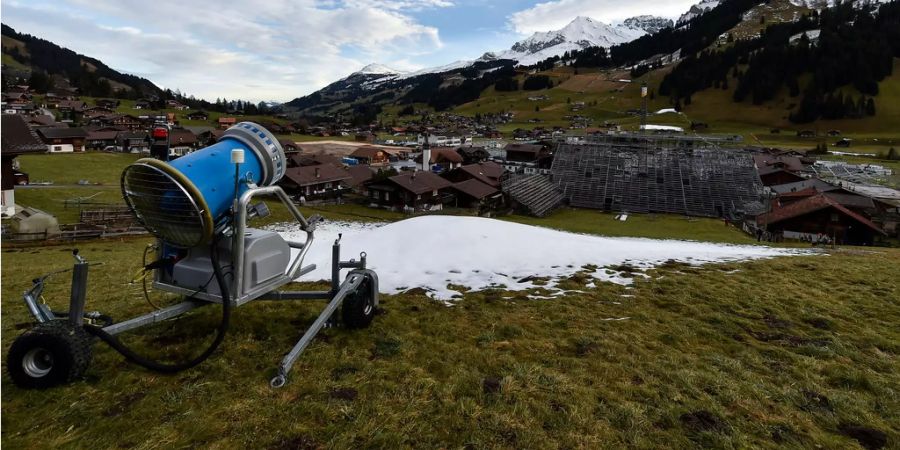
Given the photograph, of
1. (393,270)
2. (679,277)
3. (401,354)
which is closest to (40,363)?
(401,354)

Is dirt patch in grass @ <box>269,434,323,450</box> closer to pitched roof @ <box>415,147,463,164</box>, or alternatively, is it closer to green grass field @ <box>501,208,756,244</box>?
green grass field @ <box>501,208,756,244</box>

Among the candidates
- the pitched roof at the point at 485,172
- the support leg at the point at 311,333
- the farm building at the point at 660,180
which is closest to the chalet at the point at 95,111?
the pitched roof at the point at 485,172

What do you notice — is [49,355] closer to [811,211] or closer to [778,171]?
[811,211]

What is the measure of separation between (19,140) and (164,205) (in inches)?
1364

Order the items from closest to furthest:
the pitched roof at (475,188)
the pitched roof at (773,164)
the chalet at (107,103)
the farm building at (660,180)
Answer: the farm building at (660,180), the pitched roof at (475,188), the pitched roof at (773,164), the chalet at (107,103)

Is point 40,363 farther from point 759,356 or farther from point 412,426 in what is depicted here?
point 759,356

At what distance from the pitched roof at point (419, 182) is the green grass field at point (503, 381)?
43.0 m

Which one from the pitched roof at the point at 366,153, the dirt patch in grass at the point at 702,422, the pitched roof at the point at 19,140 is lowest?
the dirt patch in grass at the point at 702,422

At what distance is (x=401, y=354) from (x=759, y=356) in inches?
223

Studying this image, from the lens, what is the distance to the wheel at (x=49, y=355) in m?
4.89

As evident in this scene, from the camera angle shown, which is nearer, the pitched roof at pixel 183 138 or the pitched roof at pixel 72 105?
the pitched roof at pixel 183 138

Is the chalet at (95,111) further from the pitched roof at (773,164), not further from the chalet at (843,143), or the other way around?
the chalet at (843,143)

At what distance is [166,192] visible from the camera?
536cm

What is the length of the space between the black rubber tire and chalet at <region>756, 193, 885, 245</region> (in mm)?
45677
